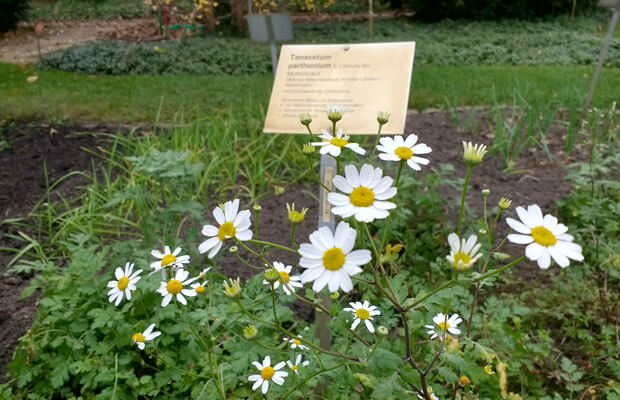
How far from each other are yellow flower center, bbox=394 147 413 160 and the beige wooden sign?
733 millimetres

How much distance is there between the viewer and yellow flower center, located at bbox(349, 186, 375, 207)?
831mm

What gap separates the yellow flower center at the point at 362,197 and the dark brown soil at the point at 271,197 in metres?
1.35

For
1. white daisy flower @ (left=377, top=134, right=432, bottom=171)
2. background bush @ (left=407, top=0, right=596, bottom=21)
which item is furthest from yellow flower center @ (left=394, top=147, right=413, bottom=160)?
background bush @ (left=407, top=0, right=596, bottom=21)

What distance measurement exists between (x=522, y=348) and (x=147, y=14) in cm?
1384

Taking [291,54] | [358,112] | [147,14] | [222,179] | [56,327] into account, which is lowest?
[147,14]

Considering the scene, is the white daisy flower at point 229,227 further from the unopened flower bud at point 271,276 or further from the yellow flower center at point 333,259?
the yellow flower center at point 333,259

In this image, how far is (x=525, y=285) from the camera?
7.41ft

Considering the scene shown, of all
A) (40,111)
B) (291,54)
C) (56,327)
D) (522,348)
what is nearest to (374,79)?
(291,54)

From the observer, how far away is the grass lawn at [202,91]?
14.0 feet

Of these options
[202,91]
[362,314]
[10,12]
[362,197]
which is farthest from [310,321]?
[10,12]

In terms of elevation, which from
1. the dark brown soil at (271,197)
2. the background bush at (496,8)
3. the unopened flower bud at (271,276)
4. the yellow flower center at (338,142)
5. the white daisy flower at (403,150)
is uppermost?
the yellow flower center at (338,142)

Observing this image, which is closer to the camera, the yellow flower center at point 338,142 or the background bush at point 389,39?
the yellow flower center at point 338,142

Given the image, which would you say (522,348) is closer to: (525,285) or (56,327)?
(525,285)

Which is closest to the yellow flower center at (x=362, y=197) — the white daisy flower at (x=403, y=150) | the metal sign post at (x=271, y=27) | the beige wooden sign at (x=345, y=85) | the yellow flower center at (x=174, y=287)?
the white daisy flower at (x=403, y=150)
